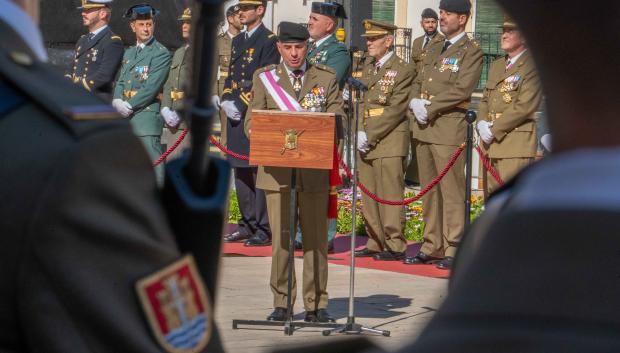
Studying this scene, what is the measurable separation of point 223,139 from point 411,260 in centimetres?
227

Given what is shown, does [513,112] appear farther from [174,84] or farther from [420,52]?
[174,84]

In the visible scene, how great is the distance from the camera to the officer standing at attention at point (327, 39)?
10.5 meters

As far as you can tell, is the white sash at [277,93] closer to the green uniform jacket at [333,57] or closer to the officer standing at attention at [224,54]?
the green uniform jacket at [333,57]

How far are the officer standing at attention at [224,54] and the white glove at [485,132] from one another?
2652mm

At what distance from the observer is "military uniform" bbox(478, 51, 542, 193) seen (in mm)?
9273

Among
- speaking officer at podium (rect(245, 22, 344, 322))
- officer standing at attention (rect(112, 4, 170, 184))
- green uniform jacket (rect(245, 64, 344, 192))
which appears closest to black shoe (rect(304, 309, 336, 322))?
speaking officer at podium (rect(245, 22, 344, 322))

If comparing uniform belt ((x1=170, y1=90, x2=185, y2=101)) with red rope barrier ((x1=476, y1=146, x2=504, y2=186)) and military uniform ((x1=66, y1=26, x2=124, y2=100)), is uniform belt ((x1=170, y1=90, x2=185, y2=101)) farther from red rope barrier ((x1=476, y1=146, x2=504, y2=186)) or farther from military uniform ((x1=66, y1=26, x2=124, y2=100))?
red rope barrier ((x1=476, y1=146, x2=504, y2=186))

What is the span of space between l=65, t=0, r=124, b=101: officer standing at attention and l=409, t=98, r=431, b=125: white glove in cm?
306

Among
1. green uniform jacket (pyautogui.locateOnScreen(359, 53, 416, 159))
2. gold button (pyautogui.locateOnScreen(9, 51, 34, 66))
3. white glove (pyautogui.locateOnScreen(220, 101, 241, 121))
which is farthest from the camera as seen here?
white glove (pyautogui.locateOnScreen(220, 101, 241, 121))

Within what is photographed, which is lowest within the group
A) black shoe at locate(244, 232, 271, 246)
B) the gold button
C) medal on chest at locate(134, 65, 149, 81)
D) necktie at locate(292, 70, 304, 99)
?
black shoe at locate(244, 232, 271, 246)

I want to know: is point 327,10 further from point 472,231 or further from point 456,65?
point 472,231

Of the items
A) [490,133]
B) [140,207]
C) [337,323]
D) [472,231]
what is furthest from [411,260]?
[472,231]

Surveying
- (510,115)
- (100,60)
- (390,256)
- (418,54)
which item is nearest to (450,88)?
(510,115)

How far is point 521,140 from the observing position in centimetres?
936
